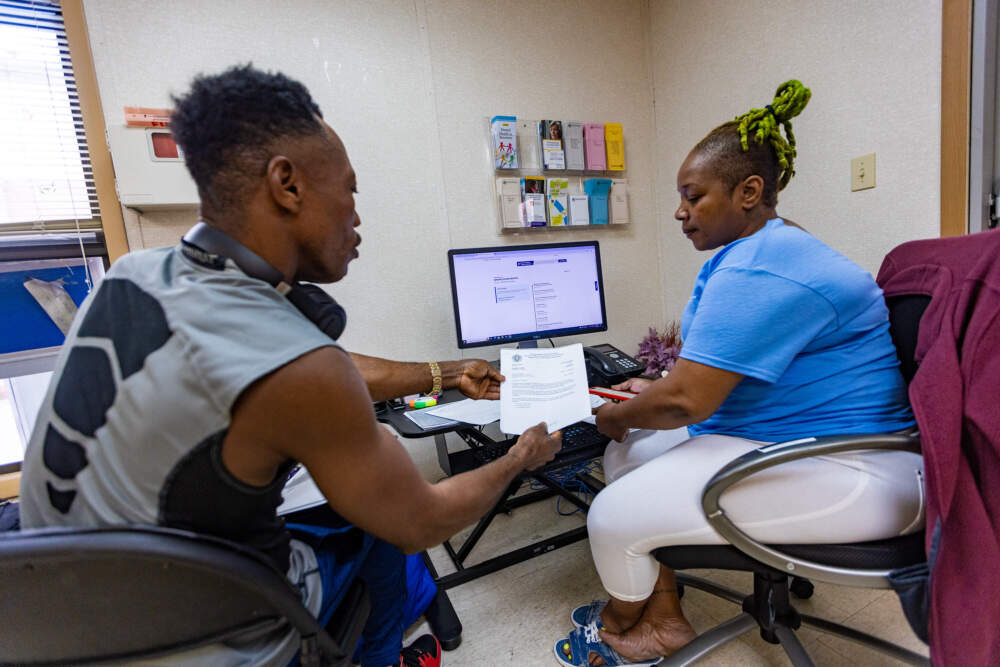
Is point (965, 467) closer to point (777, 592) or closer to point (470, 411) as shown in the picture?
point (777, 592)

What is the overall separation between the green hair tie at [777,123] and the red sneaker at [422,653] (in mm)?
1451

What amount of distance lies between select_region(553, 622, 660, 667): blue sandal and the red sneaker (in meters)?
0.32

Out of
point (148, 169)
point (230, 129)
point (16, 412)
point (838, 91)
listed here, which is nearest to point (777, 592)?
point (230, 129)

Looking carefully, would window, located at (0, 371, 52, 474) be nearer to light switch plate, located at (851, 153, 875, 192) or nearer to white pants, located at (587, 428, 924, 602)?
white pants, located at (587, 428, 924, 602)

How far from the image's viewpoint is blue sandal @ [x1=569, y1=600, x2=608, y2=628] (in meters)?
1.21

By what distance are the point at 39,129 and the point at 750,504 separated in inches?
85.6

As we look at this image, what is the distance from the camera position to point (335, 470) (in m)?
0.54

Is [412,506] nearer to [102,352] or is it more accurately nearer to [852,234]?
[102,352]

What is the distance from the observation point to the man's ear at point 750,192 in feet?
3.29

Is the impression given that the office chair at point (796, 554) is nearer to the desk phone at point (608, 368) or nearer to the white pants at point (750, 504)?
the white pants at point (750, 504)

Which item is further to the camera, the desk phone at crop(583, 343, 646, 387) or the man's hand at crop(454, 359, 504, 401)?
the desk phone at crop(583, 343, 646, 387)

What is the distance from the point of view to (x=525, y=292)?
1.59 metres

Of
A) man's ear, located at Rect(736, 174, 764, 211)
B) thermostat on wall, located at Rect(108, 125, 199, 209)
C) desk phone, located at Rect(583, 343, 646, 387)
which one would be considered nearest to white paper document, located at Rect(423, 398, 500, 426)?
desk phone, located at Rect(583, 343, 646, 387)

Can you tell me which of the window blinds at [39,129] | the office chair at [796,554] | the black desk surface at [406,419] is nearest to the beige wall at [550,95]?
the window blinds at [39,129]
